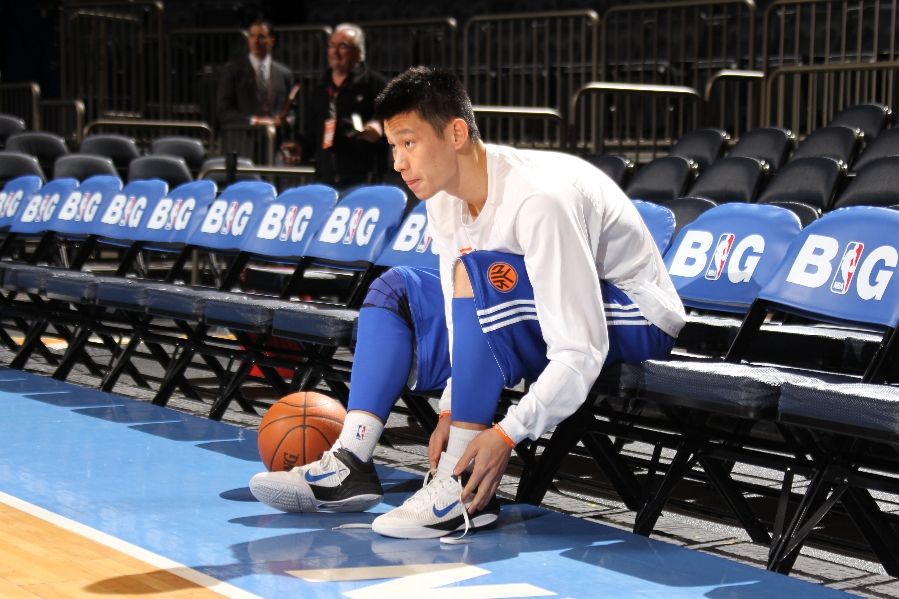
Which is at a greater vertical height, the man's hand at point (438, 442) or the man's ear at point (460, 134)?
the man's ear at point (460, 134)

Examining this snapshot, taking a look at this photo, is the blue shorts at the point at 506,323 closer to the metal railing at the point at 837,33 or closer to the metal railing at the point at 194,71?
the metal railing at the point at 837,33

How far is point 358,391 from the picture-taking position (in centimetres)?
329

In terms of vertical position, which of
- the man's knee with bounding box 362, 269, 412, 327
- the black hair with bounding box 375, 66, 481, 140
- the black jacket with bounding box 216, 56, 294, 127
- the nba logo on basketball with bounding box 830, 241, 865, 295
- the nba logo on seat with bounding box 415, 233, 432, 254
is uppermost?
the black hair with bounding box 375, 66, 481, 140

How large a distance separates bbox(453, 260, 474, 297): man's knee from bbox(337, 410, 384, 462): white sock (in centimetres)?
42

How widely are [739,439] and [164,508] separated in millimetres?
1412

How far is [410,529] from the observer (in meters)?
2.99

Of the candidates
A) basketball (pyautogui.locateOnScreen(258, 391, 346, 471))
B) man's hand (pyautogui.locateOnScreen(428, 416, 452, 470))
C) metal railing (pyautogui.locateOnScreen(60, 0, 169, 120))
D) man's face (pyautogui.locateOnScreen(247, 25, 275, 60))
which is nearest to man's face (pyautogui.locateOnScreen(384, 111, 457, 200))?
man's hand (pyautogui.locateOnScreen(428, 416, 452, 470))

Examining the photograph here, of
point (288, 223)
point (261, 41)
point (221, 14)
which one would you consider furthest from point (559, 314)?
point (221, 14)

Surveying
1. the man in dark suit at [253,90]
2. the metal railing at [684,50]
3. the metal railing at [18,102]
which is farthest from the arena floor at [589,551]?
the metal railing at [18,102]

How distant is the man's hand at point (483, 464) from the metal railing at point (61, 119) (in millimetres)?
9998

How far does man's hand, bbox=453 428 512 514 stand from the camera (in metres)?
2.94

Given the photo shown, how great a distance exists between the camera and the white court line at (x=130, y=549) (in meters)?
2.61

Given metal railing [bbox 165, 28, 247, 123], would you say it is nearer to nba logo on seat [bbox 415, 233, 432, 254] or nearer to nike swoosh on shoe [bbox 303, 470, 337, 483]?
nba logo on seat [bbox 415, 233, 432, 254]

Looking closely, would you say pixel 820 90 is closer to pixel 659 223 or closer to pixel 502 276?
pixel 659 223
